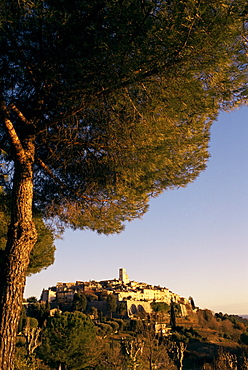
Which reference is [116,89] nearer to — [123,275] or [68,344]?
[68,344]

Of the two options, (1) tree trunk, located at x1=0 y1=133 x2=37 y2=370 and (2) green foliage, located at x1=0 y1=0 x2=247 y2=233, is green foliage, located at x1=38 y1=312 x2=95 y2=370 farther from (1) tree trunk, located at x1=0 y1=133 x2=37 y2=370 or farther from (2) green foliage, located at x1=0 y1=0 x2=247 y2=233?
(1) tree trunk, located at x1=0 y1=133 x2=37 y2=370

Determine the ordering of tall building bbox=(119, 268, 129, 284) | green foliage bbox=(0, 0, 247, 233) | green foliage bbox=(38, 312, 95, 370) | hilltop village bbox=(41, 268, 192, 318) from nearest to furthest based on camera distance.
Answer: green foliage bbox=(0, 0, 247, 233) → green foliage bbox=(38, 312, 95, 370) → hilltop village bbox=(41, 268, 192, 318) → tall building bbox=(119, 268, 129, 284)

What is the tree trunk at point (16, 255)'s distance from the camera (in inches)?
155

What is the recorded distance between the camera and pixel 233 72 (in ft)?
15.8

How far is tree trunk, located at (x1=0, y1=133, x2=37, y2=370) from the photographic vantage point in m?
3.93

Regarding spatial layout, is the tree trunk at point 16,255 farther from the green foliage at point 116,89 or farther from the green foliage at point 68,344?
the green foliage at point 68,344

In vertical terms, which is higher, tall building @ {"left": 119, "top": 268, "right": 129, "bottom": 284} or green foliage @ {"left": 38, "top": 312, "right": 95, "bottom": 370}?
tall building @ {"left": 119, "top": 268, "right": 129, "bottom": 284}

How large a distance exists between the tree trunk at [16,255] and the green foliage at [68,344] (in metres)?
13.5

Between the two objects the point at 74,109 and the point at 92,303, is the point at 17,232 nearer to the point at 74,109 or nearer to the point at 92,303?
the point at 74,109

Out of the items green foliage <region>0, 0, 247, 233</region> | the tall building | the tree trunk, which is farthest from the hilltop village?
the tree trunk

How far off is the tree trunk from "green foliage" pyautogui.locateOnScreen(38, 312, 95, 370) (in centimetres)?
1353

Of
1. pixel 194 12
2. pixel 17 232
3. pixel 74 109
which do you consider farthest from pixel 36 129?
pixel 194 12

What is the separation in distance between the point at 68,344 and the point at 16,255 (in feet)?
47.1

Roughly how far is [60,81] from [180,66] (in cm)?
161
